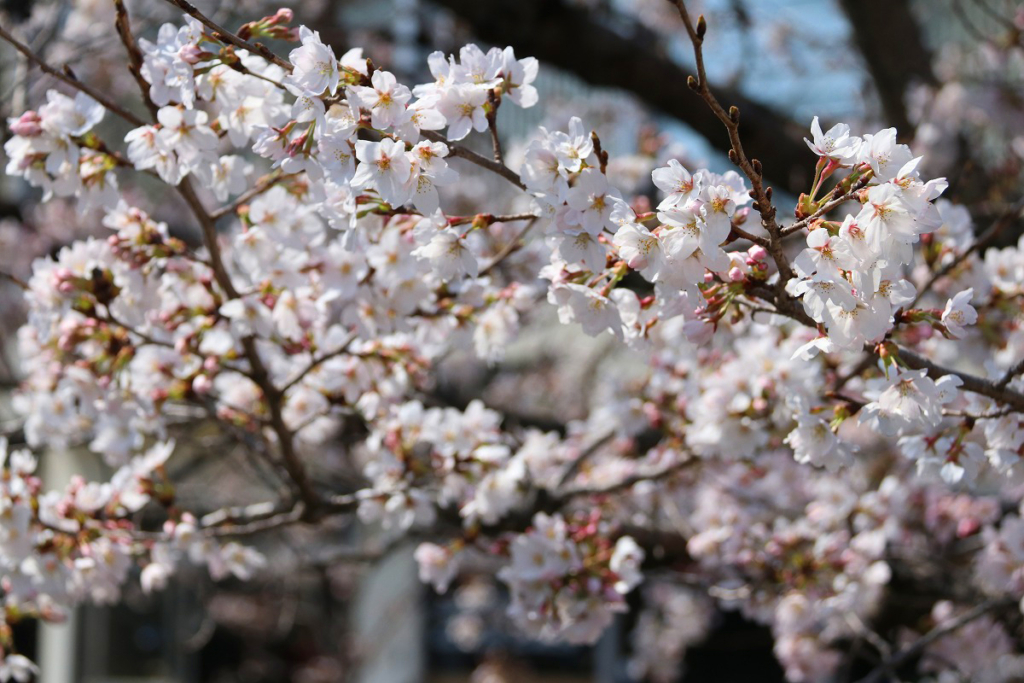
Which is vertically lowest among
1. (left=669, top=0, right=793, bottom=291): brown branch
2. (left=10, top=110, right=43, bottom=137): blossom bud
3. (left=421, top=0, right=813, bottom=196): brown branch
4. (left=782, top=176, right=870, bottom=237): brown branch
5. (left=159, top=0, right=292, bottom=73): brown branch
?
(left=782, top=176, right=870, bottom=237): brown branch

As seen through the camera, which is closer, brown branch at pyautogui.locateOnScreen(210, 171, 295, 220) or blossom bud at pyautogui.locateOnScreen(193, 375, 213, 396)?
brown branch at pyautogui.locateOnScreen(210, 171, 295, 220)

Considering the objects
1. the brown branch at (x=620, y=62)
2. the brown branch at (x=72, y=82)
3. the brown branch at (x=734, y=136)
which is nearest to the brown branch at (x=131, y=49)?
the brown branch at (x=72, y=82)

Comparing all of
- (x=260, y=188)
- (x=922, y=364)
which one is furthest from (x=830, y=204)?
(x=260, y=188)

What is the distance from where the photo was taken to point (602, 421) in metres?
3.08

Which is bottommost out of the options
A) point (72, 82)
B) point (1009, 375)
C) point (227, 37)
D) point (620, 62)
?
point (1009, 375)

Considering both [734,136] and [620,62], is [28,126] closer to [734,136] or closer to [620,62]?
[734,136]

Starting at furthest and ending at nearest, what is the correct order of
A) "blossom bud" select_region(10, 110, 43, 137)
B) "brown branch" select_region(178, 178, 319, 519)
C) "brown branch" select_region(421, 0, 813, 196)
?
"brown branch" select_region(421, 0, 813, 196) → "brown branch" select_region(178, 178, 319, 519) → "blossom bud" select_region(10, 110, 43, 137)

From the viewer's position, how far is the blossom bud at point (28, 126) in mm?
1825

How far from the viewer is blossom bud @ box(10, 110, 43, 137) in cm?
183

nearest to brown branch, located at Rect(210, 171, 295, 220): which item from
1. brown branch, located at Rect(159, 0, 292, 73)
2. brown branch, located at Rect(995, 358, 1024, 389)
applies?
brown branch, located at Rect(159, 0, 292, 73)

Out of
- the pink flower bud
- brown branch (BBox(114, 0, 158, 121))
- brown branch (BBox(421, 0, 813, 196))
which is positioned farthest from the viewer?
brown branch (BBox(421, 0, 813, 196))

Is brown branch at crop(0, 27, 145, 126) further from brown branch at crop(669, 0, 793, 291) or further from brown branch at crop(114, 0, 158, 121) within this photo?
brown branch at crop(669, 0, 793, 291)

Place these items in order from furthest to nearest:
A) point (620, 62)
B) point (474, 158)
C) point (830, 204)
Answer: point (620, 62), point (474, 158), point (830, 204)

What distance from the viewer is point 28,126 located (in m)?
1.83
